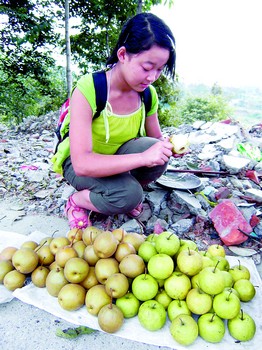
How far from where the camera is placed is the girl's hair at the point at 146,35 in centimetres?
185

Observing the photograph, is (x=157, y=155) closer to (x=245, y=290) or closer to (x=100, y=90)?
(x=100, y=90)

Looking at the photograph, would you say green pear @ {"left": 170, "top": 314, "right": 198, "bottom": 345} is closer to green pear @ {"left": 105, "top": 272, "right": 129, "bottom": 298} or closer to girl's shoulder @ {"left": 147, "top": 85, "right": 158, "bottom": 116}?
green pear @ {"left": 105, "top": 272, "right": 129, "bottom": 298}

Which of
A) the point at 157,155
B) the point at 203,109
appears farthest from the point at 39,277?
the point at 203,109

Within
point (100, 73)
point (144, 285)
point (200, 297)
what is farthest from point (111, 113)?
point (200, 297)

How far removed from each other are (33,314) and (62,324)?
21 centimetres

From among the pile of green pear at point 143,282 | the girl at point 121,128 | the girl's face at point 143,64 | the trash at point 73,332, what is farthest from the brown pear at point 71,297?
the girl's face at point 143,64

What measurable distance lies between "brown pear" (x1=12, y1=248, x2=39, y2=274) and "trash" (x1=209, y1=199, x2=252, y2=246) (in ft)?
5.47

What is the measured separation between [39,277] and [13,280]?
17cm

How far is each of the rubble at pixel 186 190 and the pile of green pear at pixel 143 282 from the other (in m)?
0.83

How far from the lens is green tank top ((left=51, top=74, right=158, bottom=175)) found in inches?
83.1

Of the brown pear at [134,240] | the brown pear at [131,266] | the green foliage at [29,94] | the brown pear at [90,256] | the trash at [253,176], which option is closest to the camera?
the brown pear at [131,266]

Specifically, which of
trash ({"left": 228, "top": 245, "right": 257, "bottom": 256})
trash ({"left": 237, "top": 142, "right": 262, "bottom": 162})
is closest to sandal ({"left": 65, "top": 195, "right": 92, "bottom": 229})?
trash ({"left": 228, "top": 245, "right": 257, "bottom": 256})

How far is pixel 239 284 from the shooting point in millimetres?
1834

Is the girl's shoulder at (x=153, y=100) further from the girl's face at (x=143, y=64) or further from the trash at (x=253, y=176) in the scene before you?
the trash at (x=253, y=176)
